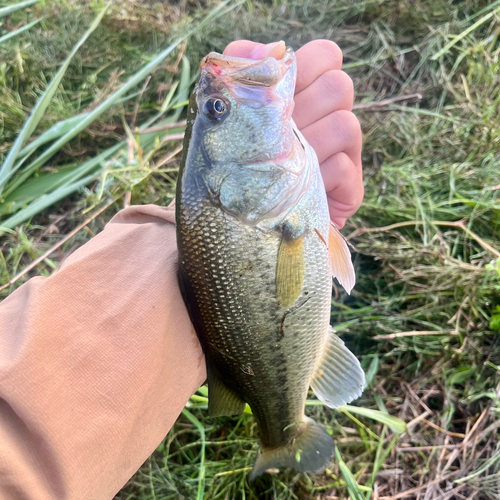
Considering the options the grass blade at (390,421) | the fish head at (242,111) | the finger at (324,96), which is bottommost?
the grass blade at (390,421)

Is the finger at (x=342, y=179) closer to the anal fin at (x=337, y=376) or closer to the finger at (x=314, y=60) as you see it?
the finger at (x=314, y=60)

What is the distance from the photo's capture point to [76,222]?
3.02 m

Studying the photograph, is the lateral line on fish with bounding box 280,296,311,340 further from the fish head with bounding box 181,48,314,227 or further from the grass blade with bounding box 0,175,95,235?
the grass blade with bounding box 0,175,95,235

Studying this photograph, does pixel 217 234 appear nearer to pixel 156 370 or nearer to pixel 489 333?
pixel 156 370

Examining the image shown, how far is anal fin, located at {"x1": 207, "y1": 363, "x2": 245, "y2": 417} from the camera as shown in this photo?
1.68 meters

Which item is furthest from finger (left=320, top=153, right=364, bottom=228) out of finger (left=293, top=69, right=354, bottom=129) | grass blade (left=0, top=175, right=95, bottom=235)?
grass blade (left=0, top=175, right=95, bottom=235)

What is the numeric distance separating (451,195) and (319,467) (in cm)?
184

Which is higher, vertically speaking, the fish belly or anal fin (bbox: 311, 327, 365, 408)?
the fish belly

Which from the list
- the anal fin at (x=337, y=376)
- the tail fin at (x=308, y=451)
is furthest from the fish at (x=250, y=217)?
the tail fin at (x=308, y=451)

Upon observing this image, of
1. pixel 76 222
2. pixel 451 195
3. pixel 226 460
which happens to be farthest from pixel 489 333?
pixel 76 222

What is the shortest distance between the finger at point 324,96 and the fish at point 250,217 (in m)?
0.41

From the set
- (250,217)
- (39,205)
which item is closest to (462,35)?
(250,217)

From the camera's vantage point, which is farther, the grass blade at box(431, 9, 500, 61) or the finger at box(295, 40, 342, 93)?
the grass blade at box(431, 9, 500, 61)

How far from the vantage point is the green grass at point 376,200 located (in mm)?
2182
